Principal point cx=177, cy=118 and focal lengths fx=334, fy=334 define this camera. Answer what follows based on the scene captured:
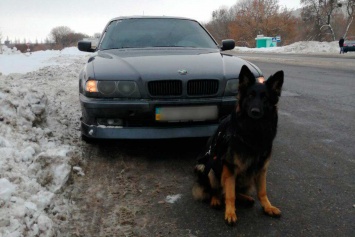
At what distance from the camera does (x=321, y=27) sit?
2108 inches

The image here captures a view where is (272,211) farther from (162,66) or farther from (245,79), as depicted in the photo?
(162,66)

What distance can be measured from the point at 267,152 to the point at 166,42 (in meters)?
2.93

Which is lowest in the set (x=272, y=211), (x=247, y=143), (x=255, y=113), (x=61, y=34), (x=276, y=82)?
(x=272, y=211)

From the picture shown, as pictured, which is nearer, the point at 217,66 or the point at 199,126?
the point at 199,126

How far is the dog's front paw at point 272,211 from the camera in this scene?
2.71m

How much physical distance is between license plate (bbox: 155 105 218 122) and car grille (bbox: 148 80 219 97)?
0.16 meters

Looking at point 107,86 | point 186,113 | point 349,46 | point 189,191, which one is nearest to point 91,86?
point 107,86

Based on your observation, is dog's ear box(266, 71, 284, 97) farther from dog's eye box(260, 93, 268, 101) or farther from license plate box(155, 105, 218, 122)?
license plate box(155, 105, 218, 122)

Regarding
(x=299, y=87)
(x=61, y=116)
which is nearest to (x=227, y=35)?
(x=299, y=87)

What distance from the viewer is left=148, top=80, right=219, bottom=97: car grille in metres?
3.55

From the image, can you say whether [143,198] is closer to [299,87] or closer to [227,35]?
[299,87]

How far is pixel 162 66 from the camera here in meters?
3.74

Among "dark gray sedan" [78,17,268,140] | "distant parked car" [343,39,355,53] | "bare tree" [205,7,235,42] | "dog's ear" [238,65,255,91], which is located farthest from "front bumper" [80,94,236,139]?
"bare tree" [205,7,235,42]

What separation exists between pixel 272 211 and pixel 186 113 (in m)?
1.34
